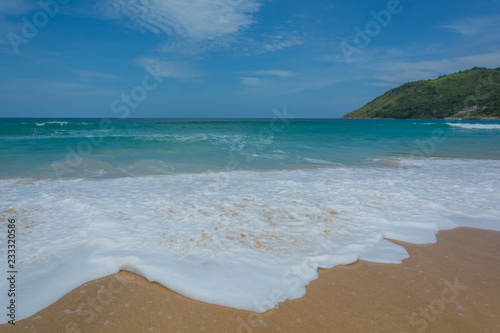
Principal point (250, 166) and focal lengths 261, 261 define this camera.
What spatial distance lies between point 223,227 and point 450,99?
118m

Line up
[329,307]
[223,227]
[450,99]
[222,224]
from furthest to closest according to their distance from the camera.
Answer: [450,99] → [222,224] → [223,227] → [329,307]

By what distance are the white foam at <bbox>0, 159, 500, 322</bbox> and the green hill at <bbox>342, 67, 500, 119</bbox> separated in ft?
308

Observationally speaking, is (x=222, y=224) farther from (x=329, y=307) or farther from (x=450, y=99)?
(x=450, y=99)

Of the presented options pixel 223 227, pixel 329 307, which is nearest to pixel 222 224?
pixel 223 227

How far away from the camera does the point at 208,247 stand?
12.5ft

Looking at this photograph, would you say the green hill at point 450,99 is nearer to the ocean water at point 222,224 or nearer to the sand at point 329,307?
the ocean water at point 222,224

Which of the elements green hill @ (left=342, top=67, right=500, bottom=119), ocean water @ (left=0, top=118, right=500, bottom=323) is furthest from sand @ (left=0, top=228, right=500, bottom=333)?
green hill @ (left=342, top=67, right=500, bottom=119)

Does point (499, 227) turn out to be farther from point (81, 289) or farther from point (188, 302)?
point (81, 289)

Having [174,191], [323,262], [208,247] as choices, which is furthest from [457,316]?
[174,191]

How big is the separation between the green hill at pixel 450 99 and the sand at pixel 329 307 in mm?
96456

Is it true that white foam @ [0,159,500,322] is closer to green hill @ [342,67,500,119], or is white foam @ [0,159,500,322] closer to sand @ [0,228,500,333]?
sand @ [0,228,500,333]

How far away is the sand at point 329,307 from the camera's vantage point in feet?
8.02

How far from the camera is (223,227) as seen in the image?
4.46 metres

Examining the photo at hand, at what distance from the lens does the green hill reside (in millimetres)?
81750
